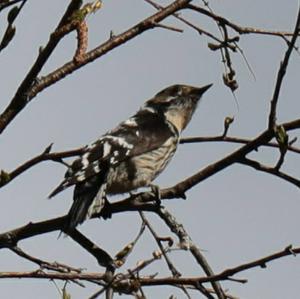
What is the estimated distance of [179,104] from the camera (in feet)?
23.5

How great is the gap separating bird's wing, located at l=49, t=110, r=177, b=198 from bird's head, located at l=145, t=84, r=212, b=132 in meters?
0.23

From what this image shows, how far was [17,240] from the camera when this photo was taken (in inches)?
135

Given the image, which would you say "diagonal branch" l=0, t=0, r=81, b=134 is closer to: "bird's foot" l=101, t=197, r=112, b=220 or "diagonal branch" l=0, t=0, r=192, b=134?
"diagonal branch" l=0, t=0, r=192, b=134

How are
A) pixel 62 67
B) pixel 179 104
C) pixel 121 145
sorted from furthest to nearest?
pixel 179 104 → pixel 121 145 → pixel 62 67

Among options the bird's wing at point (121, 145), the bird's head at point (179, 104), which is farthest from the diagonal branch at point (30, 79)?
the bird's head at point (179, 104)

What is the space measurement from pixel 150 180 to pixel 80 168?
1135 millimetres

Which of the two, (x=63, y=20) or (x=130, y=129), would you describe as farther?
(x=130, y=129)

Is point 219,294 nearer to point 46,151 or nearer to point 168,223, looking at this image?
point 168,223

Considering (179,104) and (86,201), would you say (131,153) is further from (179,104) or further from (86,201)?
(179,104)

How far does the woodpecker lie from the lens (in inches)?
183

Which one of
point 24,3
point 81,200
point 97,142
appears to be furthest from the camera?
point 97,142

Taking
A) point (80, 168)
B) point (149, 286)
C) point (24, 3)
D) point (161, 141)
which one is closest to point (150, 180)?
point (161, 141)

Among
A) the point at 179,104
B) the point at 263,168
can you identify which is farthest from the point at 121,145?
the point at 263,168

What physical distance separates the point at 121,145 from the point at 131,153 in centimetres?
11
